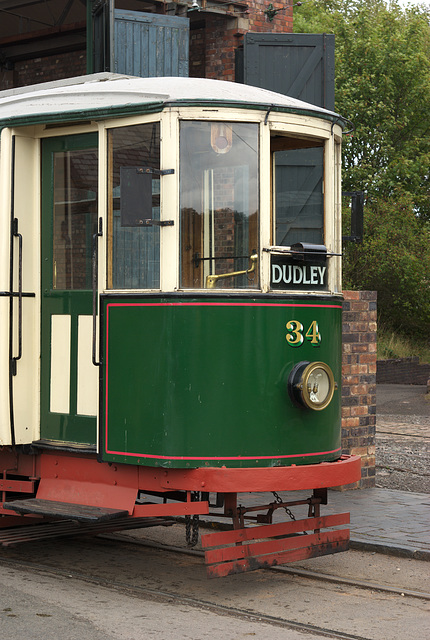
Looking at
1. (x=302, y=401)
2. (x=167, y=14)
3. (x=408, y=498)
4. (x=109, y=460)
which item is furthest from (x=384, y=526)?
(x=167, y=14)

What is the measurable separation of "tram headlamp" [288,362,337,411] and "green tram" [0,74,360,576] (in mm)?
15

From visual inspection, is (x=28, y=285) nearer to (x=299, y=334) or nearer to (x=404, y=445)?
(x=299, y=334)

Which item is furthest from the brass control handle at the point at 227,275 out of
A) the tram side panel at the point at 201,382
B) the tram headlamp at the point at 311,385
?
the tram headlamp at the point at 311,385

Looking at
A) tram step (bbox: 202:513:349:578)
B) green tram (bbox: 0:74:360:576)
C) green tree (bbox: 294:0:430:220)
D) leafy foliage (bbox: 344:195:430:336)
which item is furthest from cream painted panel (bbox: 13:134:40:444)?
green tree (bbox: 294:0:430:220)

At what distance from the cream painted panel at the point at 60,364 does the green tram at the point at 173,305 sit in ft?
0.04

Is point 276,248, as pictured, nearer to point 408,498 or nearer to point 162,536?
point 162,536

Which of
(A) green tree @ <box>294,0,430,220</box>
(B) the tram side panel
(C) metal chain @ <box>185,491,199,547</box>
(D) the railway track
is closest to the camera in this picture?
(D) the railway track

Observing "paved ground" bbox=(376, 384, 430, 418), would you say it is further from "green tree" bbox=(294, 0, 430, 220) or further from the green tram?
the green tram

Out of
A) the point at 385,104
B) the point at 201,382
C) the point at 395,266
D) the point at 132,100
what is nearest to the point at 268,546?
the point at 201,382

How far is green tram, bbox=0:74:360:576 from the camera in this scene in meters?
5.90

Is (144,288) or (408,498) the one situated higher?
(144,288)

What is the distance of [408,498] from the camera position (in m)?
9.30

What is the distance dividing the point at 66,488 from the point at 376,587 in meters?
2.11

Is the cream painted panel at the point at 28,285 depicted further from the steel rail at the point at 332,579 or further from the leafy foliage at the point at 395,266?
the leafy foliage at the point at 395,266
